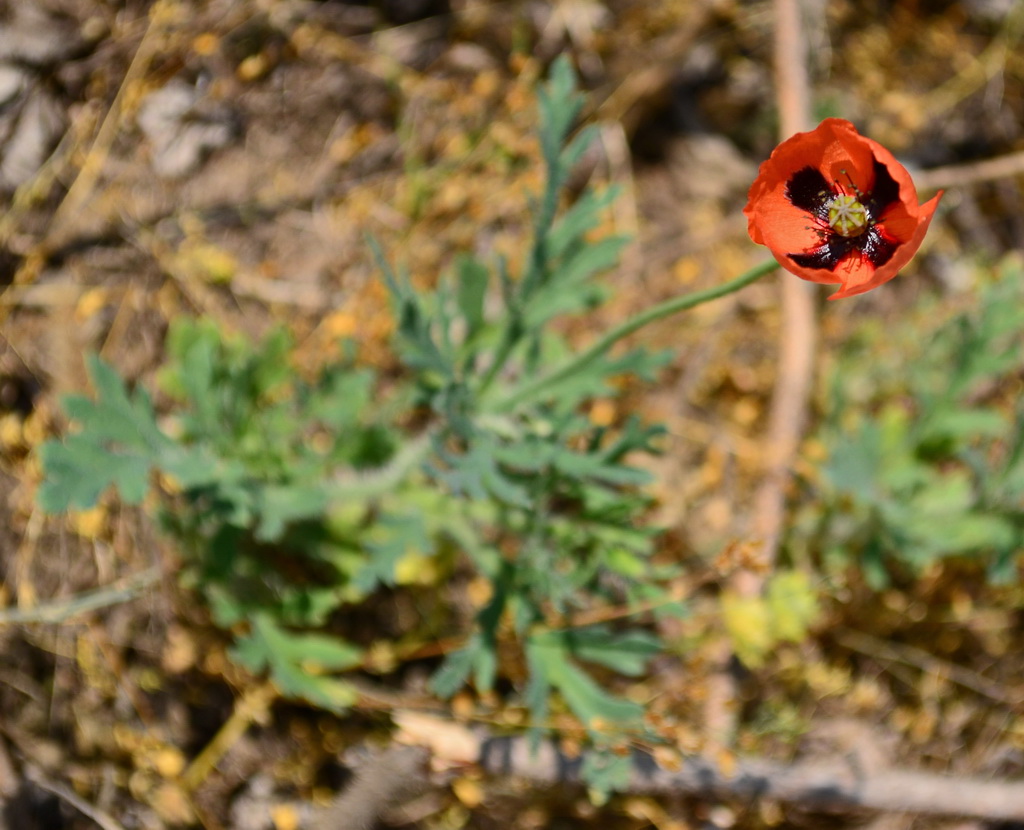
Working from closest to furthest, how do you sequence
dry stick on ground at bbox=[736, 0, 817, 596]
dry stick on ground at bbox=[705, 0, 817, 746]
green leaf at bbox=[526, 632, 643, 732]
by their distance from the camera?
1. green leaf at bbox=[526, 632, 643, 732]
2. dry stick on ground at bbox=[705, 0, 817, 746]
3. dry stick on ground at bbox=[736, 0, 817, 596]

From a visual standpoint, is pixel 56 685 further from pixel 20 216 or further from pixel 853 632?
pixel 853 632

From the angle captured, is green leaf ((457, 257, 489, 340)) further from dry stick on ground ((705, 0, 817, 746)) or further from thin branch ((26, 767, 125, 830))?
thin branch ((26, 767, 125, 830))

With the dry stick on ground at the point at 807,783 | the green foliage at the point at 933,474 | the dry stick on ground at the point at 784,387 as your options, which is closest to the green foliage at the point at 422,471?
the dry stick on ground at the point at 807,783

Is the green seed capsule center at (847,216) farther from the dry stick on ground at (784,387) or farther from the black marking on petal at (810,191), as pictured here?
the dry stick on ground at (784,387)

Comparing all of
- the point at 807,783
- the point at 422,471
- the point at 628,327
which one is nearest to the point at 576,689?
the point at 422,471

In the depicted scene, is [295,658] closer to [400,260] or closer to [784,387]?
[400,260]

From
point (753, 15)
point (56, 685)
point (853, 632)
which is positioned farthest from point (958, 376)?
point (56, 685)

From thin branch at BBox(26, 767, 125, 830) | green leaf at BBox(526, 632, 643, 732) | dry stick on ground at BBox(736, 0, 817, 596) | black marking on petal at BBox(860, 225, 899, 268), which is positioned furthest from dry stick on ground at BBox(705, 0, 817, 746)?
thin branch at BBox(26, 767, 125, 830)
